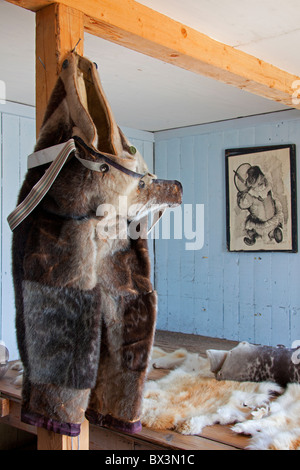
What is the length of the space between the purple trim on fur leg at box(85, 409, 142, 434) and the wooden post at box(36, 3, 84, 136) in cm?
121

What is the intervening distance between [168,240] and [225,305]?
1021 millimetres

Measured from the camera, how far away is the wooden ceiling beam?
2.19 metres

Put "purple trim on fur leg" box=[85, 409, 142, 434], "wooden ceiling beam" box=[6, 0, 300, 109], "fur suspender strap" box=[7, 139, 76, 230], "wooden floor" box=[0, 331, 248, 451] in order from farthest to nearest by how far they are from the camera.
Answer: "wooden floor" box=[0, 331, 248, 451]
"wooden ceiling beam" box=[6, 0, 300, 109]
"purple trim on fur leg" box=[85, 409, 142, 434]
"fur suspender strap" box=[7, 139, 76, 230]

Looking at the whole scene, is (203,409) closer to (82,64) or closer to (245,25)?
(82,64)

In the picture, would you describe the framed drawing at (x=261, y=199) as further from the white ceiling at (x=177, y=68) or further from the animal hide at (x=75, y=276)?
the animal hide at (x=75, y=276)

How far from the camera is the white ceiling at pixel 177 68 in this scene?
2545mm

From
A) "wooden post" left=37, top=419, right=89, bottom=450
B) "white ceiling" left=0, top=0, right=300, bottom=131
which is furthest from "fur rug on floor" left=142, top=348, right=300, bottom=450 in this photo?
"white ceiling" left=0, top=0, right=300, bottom=131

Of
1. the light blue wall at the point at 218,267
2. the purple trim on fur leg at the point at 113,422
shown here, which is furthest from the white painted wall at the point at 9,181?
the purple trim on fur leg at the point at 113,422

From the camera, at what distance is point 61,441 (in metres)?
1.95

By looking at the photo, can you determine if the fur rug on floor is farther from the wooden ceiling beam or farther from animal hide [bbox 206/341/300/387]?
the wooden ceiling beam

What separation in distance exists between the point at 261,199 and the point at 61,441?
3509mm

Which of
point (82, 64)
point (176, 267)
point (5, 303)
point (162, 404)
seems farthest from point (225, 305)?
point (82, 64)

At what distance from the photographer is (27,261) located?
5.73 ft
